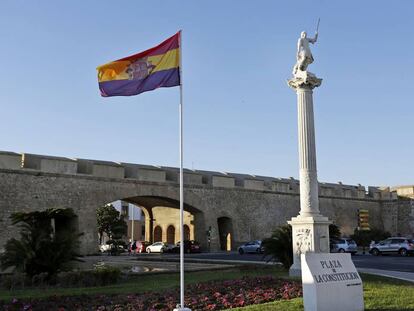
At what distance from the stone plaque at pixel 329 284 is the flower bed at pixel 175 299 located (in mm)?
2139

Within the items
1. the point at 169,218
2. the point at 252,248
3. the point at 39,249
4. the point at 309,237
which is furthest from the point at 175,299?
the point at 169,218

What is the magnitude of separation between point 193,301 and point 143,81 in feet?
15.8

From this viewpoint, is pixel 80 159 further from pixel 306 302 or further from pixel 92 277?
pixel 306 302

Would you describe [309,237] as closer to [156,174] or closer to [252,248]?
[252,248]

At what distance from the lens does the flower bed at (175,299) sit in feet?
35.0

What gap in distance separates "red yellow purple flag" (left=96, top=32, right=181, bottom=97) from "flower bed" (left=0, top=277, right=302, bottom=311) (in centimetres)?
448

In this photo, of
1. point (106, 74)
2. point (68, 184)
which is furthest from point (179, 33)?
point (68, 184)

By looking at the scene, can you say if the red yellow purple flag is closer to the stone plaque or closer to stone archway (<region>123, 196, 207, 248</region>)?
the stone plaque

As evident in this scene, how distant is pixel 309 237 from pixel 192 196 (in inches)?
1185

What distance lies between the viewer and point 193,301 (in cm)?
1116

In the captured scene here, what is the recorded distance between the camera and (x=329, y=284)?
9.04 metres

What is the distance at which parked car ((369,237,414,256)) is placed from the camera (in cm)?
3969

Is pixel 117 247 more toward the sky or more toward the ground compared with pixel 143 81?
more toward the ground

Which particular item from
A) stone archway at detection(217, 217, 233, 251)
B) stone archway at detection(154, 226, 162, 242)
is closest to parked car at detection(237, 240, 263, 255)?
stone archway at detection(217, 217, 233, 251)
